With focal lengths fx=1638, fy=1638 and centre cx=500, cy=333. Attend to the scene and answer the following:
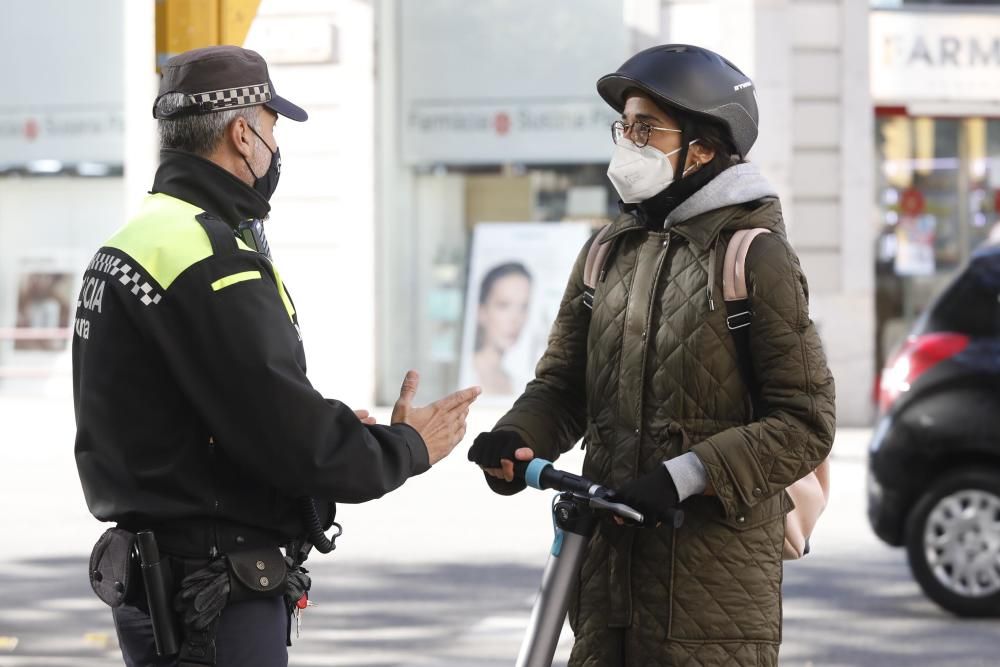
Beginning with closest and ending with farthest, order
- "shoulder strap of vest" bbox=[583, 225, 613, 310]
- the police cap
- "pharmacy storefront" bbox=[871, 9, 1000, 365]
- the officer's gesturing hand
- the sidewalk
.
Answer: the police cap → the officer's gesturing hand → "shoulder strap of vest" bbox=[583, 225, 613, 310] → the sidewalk → "pharmacy storefront" bbox=[871, 9, 1000, 365]

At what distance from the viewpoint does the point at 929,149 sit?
53.3 ft

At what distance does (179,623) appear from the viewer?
9.74 feet

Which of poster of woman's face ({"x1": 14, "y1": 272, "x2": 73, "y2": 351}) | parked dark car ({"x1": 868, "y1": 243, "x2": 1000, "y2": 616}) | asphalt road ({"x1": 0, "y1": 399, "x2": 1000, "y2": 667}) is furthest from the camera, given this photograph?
poster of woman's face ({"x1": 14, "y1": 272, "x2": 73, "y2": 351})

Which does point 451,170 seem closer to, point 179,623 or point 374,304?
point 374,304

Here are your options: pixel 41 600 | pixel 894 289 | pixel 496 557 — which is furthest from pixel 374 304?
pixel 41 600

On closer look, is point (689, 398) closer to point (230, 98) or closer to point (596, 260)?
point (596, 260)

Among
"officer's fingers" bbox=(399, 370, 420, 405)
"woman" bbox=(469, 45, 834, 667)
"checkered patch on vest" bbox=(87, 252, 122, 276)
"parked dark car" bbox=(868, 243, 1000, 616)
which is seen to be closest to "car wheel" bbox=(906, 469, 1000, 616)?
"parked dark car" bbox=(868, 243, 1000, 616)

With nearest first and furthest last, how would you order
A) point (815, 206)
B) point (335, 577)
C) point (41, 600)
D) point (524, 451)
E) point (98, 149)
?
1. point (524, 451)
2. point (41, 600)
3. point (335, 577)
4. point (815, 206)
5. point (98, 149)

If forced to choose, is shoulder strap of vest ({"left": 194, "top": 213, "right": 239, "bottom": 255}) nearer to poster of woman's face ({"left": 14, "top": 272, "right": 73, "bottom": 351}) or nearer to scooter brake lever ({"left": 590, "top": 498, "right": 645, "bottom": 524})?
scooter brake lever ({"left": 590, "top": 498, "right": 645, "bottom": 524})

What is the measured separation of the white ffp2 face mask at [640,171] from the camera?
11.3 feet

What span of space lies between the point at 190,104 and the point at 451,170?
13.2 metres

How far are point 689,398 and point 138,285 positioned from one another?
1.12 metres

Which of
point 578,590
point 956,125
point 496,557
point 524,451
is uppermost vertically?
point 956,125

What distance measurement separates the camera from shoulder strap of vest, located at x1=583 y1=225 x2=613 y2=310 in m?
3.59
